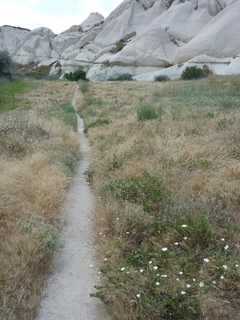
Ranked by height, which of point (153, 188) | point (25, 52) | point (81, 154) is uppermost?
point (25, 52)

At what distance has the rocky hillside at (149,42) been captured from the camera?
134 feet

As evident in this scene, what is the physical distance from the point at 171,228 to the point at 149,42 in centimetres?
5437

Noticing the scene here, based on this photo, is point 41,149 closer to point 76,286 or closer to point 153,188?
point 153,188

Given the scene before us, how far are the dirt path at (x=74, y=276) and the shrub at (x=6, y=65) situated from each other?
1316 inches

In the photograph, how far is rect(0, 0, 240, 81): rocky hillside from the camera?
40.8 m

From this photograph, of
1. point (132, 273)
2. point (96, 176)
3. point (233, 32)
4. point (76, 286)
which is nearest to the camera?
point (132, 273)

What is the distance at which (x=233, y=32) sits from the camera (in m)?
40.6

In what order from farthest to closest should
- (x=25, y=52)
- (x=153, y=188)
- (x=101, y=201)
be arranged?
(x=25, y=52)
(x=101, y=201)
(x=153, y=188)

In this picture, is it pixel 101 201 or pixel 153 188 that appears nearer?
pixel 153 188

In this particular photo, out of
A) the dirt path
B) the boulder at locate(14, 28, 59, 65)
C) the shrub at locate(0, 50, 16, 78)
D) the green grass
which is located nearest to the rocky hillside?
the boulder at locate(14, 28, 59, 65)

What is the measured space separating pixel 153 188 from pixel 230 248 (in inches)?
57.7

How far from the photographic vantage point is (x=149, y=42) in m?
51.1

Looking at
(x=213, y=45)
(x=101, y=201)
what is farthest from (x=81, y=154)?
(x=213, y=45)

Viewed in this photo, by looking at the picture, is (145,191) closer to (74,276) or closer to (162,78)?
(74,276)
